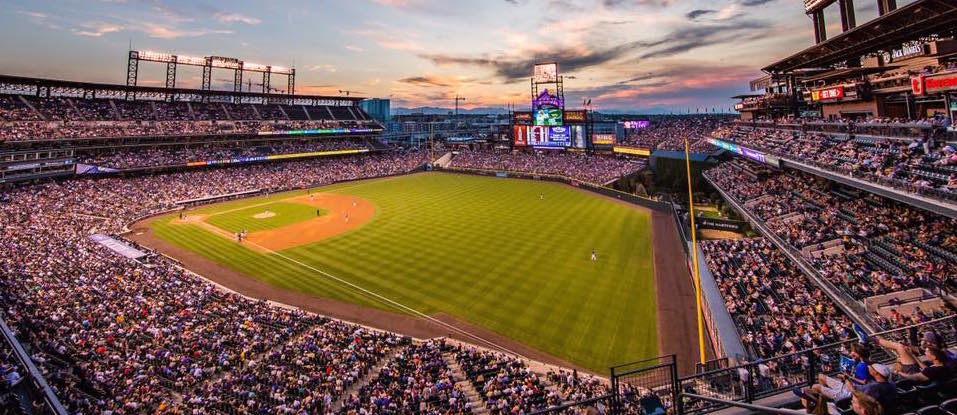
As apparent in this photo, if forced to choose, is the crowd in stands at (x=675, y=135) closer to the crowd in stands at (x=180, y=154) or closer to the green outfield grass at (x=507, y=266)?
the green outfield grass at (x=507, y=266)

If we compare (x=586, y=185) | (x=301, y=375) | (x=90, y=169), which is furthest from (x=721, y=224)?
(x=90, y=169)

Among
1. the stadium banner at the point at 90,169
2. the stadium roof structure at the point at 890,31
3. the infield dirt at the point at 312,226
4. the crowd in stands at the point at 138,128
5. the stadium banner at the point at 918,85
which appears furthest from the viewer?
the stadium banner at the point at 90,169

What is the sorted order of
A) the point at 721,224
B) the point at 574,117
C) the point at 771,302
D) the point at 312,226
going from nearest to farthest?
the point at 771,302 < the point at 721,224 < the point at 312,226 < the point at 574,117

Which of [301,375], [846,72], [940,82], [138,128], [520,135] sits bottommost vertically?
[520,135]

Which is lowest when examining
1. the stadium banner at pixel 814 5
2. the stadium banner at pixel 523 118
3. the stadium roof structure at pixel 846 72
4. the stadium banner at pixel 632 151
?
the stadium banner at pixel 632 151

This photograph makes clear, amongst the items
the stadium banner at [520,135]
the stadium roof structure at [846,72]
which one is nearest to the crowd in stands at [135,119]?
the stadium banner at [520,135]

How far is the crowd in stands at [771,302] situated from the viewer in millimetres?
16031

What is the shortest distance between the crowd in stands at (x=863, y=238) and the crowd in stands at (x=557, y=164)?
106 feet

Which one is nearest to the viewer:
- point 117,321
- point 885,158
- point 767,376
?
point 767,376

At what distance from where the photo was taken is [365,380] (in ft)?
52.8

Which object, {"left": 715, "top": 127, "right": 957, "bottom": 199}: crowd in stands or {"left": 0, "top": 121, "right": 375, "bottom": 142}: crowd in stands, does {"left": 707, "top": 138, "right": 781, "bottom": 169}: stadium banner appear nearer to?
{"left": 715, "top": 127, "right": 957, "bottom": 199}: crowd in stands

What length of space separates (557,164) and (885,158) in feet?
175

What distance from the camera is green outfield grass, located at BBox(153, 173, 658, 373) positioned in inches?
824

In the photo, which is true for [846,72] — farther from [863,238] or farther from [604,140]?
[604,140]
